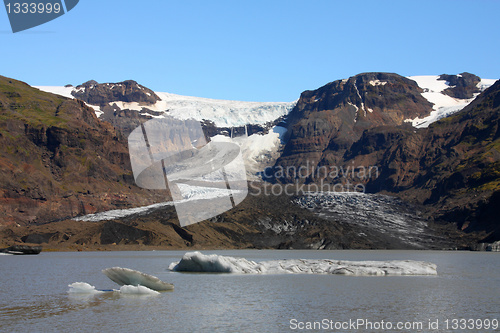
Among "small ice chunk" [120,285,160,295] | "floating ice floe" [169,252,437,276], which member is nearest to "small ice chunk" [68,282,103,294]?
"small ice chunk" [120,285,160,295]

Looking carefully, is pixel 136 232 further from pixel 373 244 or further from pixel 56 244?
pixel 373 244

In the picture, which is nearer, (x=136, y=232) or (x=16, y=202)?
(x=136, y=232)

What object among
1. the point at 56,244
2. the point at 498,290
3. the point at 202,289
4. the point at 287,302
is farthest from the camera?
the point at 56,244

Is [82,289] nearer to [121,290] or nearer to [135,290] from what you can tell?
[121,290]

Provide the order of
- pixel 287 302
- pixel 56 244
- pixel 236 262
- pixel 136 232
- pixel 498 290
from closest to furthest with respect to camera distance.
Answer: pixel 287 302, pixel 498 290, pixel 236 262, pixel 56 244, pixel 136 232

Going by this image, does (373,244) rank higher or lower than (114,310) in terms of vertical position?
lower

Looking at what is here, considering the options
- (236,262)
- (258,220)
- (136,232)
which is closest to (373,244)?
(258,220)

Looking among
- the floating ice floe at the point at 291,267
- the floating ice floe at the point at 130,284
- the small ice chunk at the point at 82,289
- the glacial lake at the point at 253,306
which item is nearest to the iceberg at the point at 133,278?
the floating ice floe at the point at 130,284

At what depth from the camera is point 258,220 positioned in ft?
629

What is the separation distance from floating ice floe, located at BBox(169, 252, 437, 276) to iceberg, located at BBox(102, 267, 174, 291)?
1577 centimetres

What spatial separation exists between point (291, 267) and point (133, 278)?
24.5 meters

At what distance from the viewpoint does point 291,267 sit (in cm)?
6444

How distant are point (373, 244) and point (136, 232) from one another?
246 feet

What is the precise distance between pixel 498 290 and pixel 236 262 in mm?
25488
